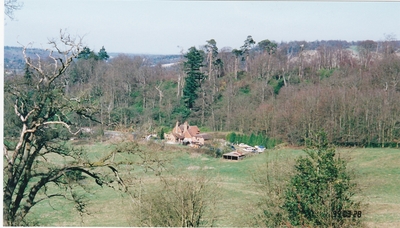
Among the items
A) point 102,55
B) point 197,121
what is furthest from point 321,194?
point 197,121

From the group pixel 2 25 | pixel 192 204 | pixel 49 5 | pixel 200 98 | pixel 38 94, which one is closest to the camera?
pixel 2 25

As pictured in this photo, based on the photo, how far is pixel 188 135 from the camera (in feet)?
44.0

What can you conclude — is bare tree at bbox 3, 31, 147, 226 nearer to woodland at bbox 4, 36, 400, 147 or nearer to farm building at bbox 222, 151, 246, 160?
woodland at bbox 4, 36, 400, 147

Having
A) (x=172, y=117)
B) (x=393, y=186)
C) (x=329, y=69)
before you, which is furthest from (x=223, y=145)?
(x=329, y=69)

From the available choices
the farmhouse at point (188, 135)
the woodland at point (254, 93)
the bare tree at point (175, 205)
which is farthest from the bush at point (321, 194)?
the farmhouse at point (188, 135)

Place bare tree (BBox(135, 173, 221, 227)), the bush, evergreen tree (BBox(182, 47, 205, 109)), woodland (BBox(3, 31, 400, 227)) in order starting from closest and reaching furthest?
woodland (BBox(3, 31, 400, 227)), the bush, bare tree (BBox(135, 173, 221, 227)), evergreen tree (BBox(182, 47, 205, 109))

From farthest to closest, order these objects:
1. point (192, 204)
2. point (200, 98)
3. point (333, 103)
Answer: point (200, 98) → point (333, 103) → point (192, 204)

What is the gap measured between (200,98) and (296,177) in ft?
31.8

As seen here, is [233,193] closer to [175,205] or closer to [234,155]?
[234,155]

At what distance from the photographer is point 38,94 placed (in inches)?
181

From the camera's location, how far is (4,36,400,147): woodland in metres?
12.6

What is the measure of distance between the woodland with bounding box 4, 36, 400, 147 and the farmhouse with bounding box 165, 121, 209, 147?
30 cm

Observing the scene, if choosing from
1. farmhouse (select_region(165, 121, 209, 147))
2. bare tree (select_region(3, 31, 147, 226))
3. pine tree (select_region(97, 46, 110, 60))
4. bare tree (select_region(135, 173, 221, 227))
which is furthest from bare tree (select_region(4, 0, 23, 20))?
farmhouse (select_region(165, 121, 209, 147))

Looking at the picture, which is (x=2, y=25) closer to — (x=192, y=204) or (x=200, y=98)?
(x=192, y=204)
